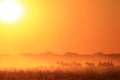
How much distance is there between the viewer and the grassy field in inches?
331

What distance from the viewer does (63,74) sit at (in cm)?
868

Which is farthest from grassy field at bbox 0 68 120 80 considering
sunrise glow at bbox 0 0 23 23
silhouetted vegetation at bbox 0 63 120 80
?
sunrise glow at bbox 0 0 23 23

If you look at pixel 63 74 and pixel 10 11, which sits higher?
pixel 10 11

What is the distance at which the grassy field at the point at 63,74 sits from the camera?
8.41 metres

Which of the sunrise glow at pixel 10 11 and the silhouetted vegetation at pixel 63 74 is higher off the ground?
the sunrise glow at pixel 10 11

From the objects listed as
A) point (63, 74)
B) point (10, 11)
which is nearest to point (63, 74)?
point (63, 74)

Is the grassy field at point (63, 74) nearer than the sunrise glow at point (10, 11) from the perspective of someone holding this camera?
Yes

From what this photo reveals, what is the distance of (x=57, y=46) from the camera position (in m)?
9.28

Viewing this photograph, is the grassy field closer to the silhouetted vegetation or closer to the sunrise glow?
the silhouetted vegetation

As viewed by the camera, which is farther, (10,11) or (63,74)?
(10,11)

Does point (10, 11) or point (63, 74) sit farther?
point (10, 11)

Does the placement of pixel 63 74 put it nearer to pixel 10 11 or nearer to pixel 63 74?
pixel 63 74

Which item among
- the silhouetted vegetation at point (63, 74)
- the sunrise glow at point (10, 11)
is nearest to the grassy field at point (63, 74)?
the silhouetted vegetation at point (63, 74)

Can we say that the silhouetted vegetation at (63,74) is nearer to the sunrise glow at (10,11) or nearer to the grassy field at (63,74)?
the grassy field at (63,74)
